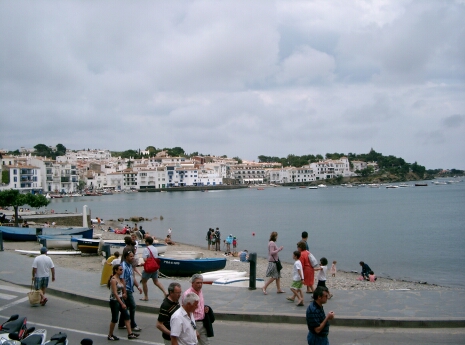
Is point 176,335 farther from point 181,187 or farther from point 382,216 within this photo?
point 181,187

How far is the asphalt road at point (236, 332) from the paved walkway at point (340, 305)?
0.63 ft

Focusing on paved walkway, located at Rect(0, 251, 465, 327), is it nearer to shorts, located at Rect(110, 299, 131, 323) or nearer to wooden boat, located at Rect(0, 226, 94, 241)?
shorts, located at Rect(110, 299, 131, 323)

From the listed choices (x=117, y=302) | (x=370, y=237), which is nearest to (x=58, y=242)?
(x=117, y=302)

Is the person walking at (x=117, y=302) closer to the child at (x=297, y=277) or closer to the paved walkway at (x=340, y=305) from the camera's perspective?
the paved walkway at (x=340, y=305)

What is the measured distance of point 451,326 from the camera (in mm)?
8297

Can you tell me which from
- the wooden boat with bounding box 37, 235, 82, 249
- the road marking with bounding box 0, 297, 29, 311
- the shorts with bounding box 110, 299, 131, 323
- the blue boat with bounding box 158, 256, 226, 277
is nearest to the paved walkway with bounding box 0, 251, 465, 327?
the road marking with bounding box 0, 297, 29, 311

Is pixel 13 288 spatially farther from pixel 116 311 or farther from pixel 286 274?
pixel 286 274

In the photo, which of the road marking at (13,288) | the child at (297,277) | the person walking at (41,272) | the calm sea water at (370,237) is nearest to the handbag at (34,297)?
the person walking at (41,272)

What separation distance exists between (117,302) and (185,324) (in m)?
3.29

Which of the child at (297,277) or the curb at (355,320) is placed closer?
the curb at (355,320)

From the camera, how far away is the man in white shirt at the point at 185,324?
16.4ft

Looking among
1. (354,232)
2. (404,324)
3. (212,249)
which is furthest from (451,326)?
(354,232)

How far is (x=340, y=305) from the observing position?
966cm

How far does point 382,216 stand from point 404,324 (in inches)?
2265
